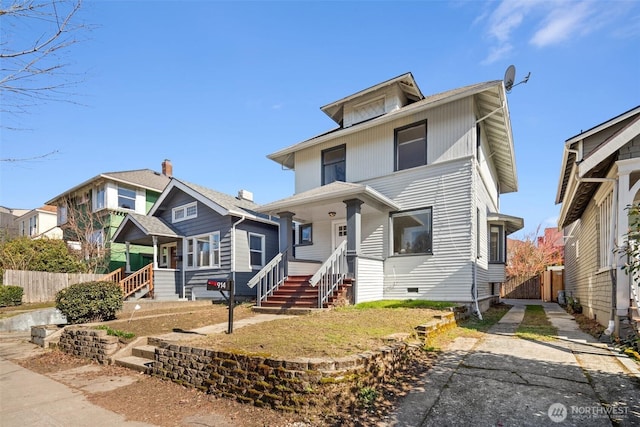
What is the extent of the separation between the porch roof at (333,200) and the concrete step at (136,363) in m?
6.06

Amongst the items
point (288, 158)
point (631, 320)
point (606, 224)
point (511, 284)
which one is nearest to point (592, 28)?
point (606, 224)

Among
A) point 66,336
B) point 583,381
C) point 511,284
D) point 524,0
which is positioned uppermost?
point 524,0

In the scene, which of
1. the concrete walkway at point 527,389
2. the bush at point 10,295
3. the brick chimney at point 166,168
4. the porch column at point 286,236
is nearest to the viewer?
the concrete walkway at point 527,389

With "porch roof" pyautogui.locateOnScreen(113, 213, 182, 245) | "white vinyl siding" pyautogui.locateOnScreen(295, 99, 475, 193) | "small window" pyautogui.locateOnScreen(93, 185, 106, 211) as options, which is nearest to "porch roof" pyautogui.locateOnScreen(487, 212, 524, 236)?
"white vinyl siding" pyautogui.locateOnScreen(295, 99, 475, 193)

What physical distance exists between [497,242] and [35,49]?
48.2 feet

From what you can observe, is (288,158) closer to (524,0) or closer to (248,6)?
(248,6)

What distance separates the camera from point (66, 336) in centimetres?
748

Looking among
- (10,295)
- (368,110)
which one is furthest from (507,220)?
(10,295)

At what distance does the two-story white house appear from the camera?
9.63 metres

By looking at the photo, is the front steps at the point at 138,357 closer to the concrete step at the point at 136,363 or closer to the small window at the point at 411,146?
the concrete step at the point at 136,363

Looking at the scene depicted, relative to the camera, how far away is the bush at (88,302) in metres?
8.45

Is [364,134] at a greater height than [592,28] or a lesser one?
lesser

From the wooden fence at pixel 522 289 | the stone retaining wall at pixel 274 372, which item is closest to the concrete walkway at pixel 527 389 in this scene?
the stone retaining wall at pixel 274 372

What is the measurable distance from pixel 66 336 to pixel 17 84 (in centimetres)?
587
